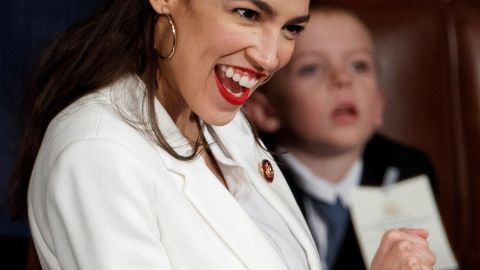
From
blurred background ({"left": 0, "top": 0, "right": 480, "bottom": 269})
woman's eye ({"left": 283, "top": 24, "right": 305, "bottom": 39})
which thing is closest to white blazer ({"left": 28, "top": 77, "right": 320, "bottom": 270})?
woman's eye ({"left": 283, "top": 24, "right": 305, "bottom": 39})

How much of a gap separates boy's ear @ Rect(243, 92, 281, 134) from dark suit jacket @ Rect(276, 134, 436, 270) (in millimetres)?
76

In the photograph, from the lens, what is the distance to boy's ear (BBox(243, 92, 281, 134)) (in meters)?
2.07

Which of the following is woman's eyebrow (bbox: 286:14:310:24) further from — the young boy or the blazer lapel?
the young boy

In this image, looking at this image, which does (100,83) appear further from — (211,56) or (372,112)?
(372,112)

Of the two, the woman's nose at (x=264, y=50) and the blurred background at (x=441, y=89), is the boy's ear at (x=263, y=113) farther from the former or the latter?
the woman's nose at (x=264, y=50)

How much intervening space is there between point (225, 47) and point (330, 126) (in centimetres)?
94

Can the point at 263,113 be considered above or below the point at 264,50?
below

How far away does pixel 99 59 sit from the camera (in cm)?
117

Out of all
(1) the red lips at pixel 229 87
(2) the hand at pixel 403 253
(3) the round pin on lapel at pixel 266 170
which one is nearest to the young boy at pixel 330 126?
(3) the round pin on lapel at pixel 266 170

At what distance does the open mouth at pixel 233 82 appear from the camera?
117 cm

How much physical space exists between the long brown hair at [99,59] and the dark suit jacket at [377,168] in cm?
91

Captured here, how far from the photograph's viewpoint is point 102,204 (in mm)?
1017

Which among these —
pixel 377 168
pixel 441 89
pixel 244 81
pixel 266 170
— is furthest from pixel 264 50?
pixel 441 89

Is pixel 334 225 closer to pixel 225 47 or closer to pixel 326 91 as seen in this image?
pixel 326 91
